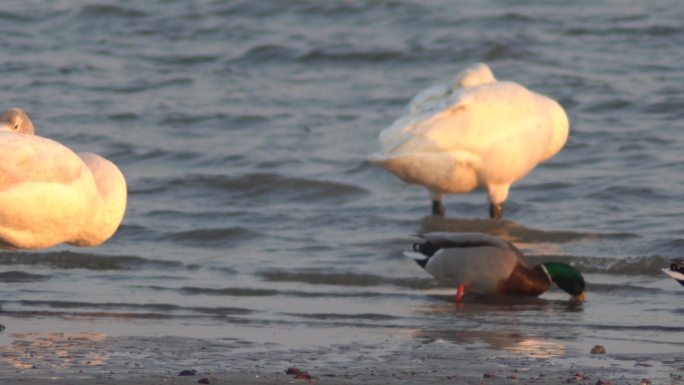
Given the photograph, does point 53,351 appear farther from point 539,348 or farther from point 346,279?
point 346,279

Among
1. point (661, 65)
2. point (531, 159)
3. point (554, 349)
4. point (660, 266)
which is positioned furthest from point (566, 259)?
point (661, 65)

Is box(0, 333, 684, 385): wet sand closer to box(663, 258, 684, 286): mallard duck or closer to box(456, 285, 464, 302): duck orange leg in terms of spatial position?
box(663, 258, 684, 286): mallard duck

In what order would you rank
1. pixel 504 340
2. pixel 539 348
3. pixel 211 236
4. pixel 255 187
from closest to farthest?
pixel 539 348 → pixel 504 340 → pixel 211 236 → pixel 255 187

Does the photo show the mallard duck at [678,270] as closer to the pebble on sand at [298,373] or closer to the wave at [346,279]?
the wave at [346,279]

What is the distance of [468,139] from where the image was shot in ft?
35.4

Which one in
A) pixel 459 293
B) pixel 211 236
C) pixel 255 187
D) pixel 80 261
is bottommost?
pixel 255 187

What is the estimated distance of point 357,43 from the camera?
61.6ft

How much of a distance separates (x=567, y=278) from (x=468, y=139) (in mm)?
2700

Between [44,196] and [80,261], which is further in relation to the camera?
[80,261]

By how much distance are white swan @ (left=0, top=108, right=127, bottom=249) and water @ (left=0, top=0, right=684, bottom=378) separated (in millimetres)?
406

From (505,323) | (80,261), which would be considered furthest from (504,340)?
(80,261)

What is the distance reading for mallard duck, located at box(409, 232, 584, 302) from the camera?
8344 millimetres

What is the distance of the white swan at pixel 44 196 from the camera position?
695 centimetres

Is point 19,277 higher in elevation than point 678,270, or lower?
lower
